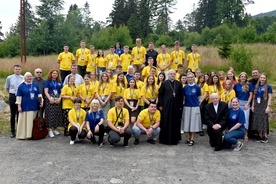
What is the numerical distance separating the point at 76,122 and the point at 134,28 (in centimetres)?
4194

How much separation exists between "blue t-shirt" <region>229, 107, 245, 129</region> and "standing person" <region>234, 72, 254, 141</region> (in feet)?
2.66

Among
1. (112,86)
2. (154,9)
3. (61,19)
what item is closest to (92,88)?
(112,86)

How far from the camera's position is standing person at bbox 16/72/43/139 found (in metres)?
8.31

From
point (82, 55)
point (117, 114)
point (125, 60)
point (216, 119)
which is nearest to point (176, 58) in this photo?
point (125, 60)

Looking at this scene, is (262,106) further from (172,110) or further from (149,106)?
(149,106)

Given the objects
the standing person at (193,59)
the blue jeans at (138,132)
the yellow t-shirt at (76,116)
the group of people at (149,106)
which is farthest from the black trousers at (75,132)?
the standing person at (193,59)

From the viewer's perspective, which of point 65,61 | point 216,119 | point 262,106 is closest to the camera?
point 216,119

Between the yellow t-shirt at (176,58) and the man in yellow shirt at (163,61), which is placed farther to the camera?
the yellow t-shirt at (176,58)

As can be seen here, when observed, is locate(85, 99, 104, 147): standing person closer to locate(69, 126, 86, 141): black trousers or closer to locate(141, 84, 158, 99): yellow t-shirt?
locate(69, 126, 86, 141): black trousers

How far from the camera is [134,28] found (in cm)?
4866

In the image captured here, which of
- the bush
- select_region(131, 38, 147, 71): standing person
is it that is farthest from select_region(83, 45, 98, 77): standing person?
the bush

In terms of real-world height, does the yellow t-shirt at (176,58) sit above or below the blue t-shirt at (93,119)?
above

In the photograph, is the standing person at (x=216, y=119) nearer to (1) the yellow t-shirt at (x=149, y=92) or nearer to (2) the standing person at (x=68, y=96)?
(1) the yellow t-shirt at (x=149, y=92)

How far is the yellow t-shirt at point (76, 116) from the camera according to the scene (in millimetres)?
8008
